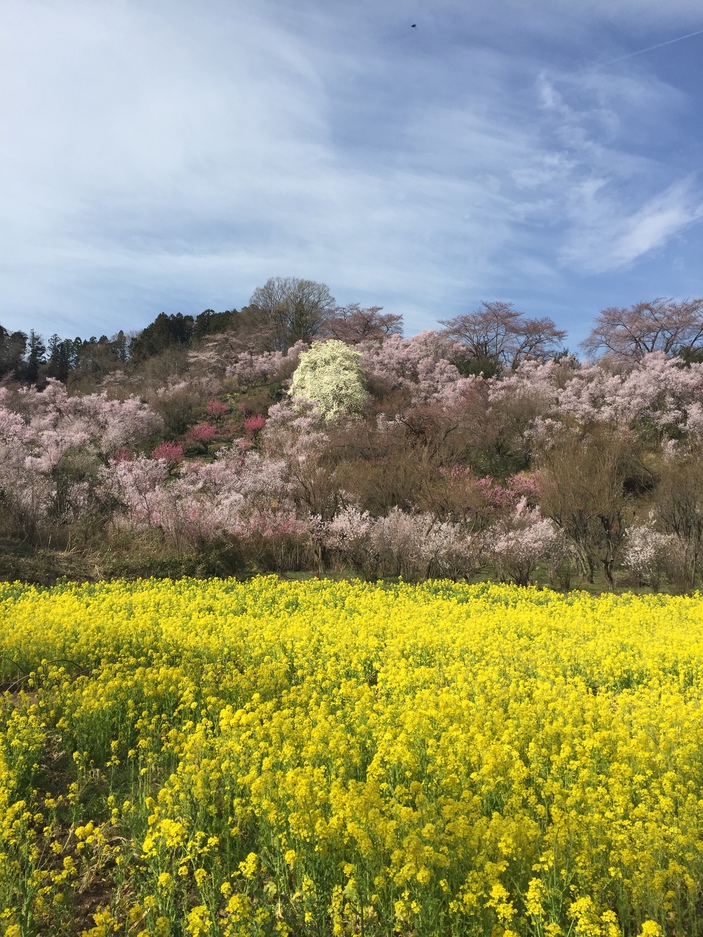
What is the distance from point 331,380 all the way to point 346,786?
3430 centimetres

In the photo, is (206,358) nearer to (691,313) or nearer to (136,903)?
(691,313)

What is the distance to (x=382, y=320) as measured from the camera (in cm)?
5222

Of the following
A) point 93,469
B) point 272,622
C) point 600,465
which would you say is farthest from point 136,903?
point 93,469

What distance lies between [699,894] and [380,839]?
2039mm

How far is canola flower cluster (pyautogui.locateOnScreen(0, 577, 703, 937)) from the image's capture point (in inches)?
127

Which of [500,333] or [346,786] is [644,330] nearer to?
[500,333]

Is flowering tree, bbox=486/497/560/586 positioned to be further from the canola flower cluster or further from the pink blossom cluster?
the pink blossom cluster

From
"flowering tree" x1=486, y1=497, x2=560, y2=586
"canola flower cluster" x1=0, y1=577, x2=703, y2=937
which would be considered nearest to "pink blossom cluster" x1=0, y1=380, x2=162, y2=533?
"canola flower cluster" x1=0, y1=577, x2=703, y2=937

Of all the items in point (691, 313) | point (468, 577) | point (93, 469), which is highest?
point (691, 313)

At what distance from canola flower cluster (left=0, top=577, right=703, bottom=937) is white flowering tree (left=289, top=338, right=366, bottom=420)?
95.2 feet

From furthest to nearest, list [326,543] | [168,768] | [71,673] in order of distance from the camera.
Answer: [326,543], [71,673], [168,768]

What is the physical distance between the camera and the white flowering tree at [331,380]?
36781mm

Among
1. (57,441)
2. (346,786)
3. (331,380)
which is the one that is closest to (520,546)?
(346,786)

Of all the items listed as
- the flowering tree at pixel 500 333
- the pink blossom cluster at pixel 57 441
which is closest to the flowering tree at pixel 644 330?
the flowering tree at pixel 500 333
